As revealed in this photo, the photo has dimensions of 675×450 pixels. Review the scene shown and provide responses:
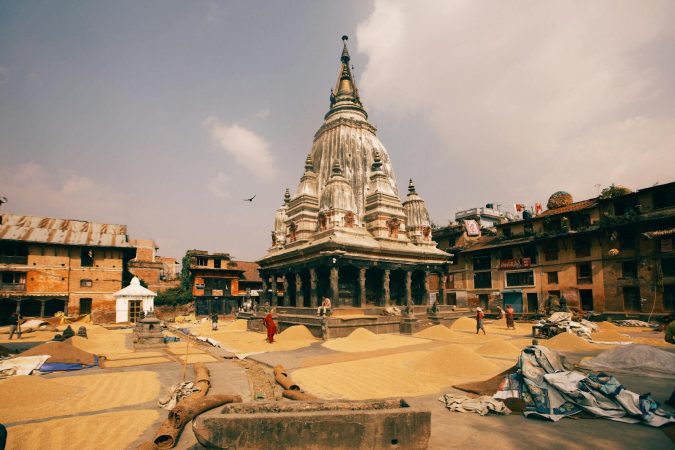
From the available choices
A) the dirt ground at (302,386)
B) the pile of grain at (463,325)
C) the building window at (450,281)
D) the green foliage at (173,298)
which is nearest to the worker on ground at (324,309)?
the dirt ground at (302,386)

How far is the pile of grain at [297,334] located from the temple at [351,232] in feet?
12.8

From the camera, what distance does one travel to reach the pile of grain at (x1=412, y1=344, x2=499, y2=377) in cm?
1143

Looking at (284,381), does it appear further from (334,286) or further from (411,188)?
(411,188)

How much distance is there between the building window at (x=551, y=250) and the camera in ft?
110

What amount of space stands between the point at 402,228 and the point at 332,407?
88.8 ft

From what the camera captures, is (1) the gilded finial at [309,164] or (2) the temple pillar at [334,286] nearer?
(2) the temple pillar at [334,286]

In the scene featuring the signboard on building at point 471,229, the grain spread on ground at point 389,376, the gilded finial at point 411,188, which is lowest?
the grain spread on ground at point 389,376

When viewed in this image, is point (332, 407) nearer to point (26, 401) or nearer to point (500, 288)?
point (26, 401)

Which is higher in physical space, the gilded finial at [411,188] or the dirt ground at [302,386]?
the gilded finial at [411,188]

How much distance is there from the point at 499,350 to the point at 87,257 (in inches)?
1635

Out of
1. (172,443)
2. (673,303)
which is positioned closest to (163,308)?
(172,443)

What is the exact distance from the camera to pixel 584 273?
102 ft

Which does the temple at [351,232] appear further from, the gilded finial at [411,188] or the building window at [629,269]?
the building window at [629,269]

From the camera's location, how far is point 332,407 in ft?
21.3
